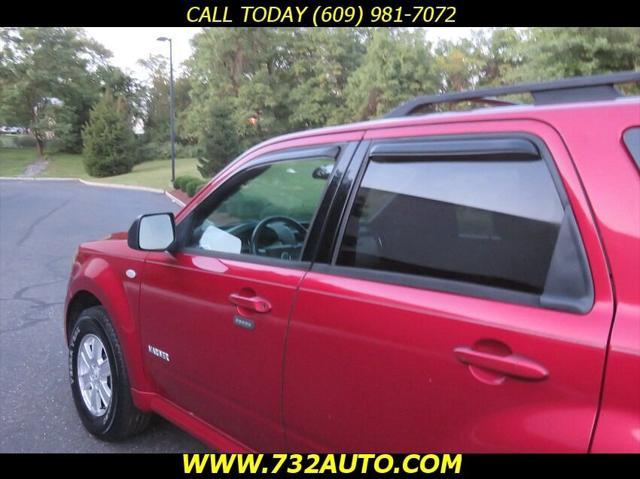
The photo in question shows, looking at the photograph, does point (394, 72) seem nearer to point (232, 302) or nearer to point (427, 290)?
point (232, 302)

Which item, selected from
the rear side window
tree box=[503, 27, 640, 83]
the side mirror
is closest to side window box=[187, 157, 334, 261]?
the side mirror

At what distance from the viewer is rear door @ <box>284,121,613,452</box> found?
1.42 metres

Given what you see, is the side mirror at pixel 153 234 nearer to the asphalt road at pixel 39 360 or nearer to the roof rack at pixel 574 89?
the asphalt road at pixel 39 360

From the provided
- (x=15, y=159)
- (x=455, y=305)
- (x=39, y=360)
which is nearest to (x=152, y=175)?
(x=15, y=159)

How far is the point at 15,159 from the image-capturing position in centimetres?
4984

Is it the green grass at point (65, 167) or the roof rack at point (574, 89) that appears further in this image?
the green grass at point (65, 167)

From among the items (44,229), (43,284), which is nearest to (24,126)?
(44,229)

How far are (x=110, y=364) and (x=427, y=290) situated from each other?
2251mm

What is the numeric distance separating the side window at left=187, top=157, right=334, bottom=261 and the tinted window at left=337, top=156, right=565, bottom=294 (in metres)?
0.30

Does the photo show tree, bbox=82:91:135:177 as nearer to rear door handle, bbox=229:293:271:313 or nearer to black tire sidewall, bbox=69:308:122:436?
black tire sidewall, bbox=69:308:122:436

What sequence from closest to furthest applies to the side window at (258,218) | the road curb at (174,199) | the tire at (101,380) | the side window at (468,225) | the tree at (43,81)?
the side window at (468,225) → the side window at (258,218) → the tire at (101,380) → the road curb at (174,199) → the tree at (43,81)

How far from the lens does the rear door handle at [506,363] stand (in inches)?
56.0

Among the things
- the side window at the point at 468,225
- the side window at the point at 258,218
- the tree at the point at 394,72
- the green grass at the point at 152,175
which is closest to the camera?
the side window at the point at 468,225

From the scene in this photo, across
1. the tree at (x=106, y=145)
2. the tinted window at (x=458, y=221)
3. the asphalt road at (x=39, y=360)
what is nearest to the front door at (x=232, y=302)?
the tinted window at (x=458, y=221)
